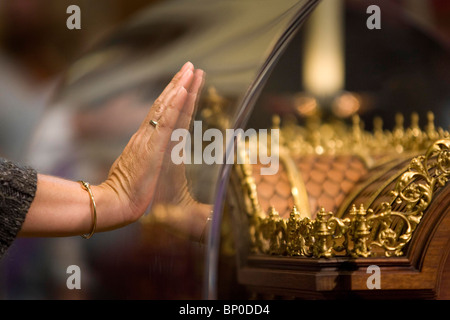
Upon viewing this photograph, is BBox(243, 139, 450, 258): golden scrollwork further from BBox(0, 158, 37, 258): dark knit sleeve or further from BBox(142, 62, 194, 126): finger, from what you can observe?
BBox(0, 158, 37, 258): dark knit sleeve

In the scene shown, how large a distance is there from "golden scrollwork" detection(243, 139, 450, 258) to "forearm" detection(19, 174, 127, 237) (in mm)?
263

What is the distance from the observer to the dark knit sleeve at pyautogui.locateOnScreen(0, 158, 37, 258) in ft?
2.18

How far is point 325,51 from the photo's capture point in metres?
2.82

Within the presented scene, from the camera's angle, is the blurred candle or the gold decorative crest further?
the blurred candle

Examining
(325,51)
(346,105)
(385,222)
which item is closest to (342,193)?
(385,222)

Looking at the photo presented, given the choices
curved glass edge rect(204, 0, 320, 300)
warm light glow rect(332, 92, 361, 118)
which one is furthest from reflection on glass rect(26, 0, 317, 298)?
warm light glow rect(332, 92, 361, 118)

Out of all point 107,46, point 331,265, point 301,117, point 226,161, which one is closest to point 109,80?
point 107,46

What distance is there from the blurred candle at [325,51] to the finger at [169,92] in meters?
2.04

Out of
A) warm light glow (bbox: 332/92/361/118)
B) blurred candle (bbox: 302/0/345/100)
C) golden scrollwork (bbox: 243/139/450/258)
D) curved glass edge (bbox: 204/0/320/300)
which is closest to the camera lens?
curved glass edge (bbox: 204/0/320/300)

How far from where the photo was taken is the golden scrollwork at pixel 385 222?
2.62ft

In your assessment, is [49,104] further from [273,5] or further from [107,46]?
[273,5]

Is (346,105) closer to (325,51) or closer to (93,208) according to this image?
(325,51)

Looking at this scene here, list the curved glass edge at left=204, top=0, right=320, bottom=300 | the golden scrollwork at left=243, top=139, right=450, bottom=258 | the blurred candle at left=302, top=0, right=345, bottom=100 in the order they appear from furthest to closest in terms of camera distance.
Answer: the blurred candle at left=302, top=0, right=345, bottom=100
the golden scrollwork at left=243, top=139, right=450, bottom=258
the curved glass edge at left=204, top=0, right=320, bottom=300
